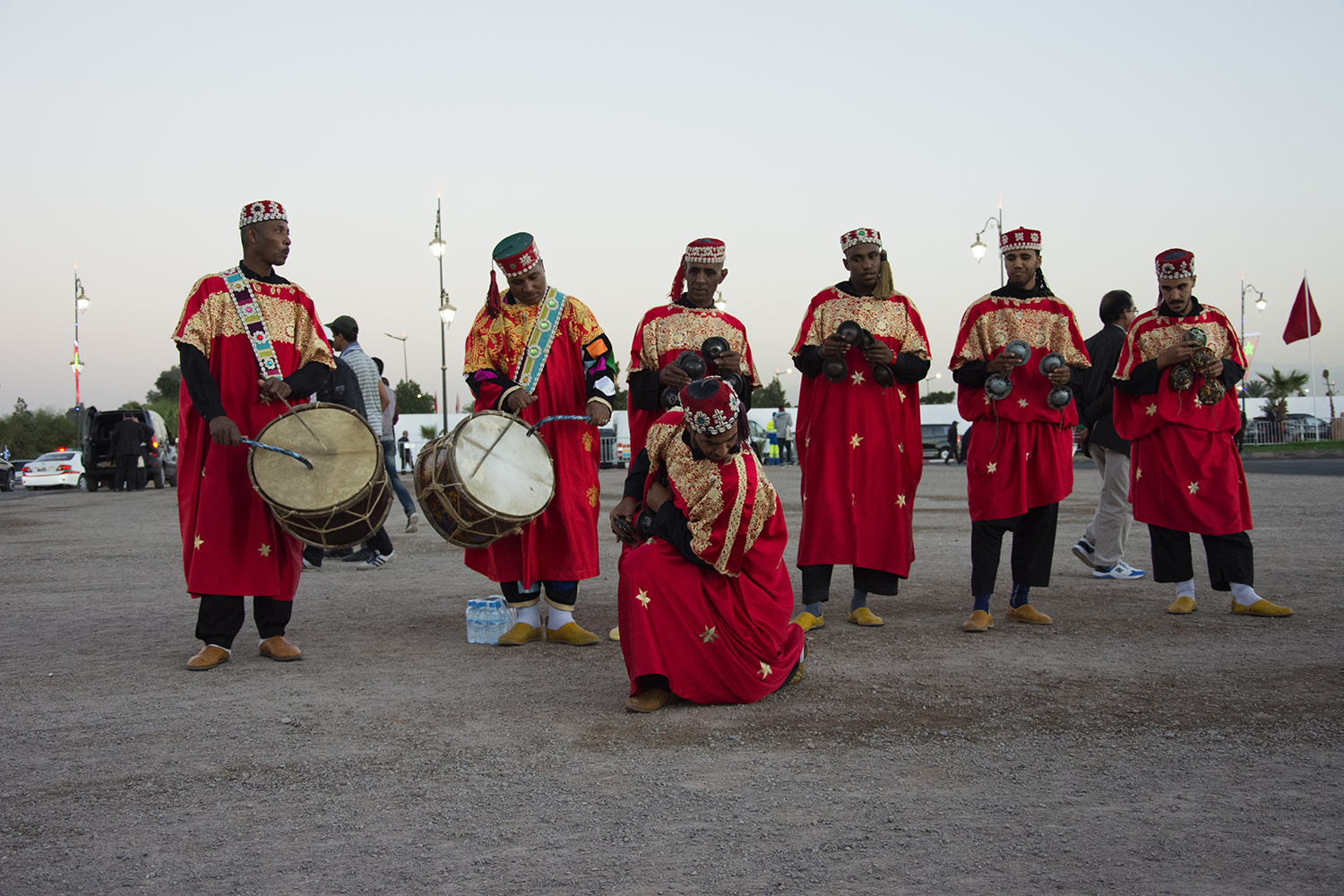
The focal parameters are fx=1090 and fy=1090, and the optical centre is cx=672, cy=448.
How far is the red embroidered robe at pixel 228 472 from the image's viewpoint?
5.09 m

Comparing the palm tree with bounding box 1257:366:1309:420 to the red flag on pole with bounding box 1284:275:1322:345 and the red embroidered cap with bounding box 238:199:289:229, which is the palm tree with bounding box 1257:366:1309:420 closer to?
the red flag on pole with bounding box 1284:275:1322:345

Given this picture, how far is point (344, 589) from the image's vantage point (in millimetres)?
7781

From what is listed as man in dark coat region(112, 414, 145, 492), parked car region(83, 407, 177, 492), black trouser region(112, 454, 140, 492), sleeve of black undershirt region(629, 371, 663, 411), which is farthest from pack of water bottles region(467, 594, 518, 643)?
parked car region(83, 407, 177, 492)

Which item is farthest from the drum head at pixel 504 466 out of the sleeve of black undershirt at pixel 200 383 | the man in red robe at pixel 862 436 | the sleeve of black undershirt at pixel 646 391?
the man in red robe at pixel 862 436

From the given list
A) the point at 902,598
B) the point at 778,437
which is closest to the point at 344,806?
the point at 902,598

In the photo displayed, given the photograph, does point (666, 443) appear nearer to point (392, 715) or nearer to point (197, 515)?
point (392, 715)

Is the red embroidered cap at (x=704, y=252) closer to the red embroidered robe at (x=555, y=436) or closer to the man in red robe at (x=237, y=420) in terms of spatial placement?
the red embroidered robe at (x=555, y=436)

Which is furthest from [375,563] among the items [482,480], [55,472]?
[55,472]

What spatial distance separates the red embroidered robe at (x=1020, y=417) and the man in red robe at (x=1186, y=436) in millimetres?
595

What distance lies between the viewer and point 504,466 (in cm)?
530

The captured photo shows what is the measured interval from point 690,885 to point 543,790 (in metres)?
0.82

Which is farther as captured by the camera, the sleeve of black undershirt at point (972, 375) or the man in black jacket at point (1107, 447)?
the man in black jacket at point (1107, 447)

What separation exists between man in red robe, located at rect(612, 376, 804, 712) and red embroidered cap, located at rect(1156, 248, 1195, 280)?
3411 millimetres

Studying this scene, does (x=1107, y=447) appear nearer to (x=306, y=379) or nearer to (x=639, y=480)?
(x=639, y=480)
